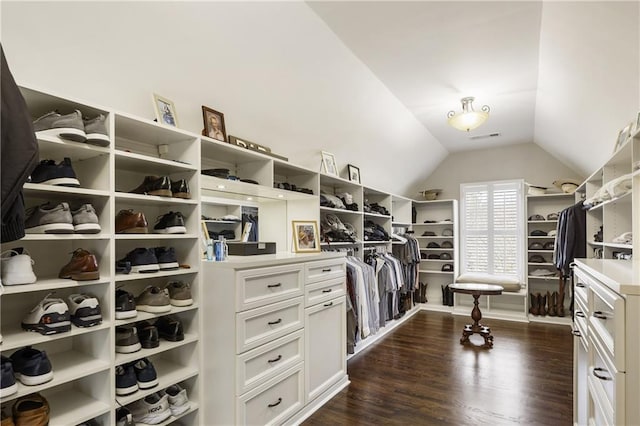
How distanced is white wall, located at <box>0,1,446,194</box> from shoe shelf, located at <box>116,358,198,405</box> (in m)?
1.47

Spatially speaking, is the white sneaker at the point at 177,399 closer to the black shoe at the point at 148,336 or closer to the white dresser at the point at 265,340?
the white dresser at the point at 265,340

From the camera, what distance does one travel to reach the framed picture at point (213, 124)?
7.79 feet

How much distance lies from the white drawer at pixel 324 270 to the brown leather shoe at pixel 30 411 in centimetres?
159

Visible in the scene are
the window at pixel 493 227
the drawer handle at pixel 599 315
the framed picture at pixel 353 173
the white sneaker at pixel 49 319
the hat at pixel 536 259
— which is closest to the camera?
the drawer handle at pixel 599 315

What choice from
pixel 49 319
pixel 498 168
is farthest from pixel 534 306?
pixel 49 319

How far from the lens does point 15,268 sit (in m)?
1.41

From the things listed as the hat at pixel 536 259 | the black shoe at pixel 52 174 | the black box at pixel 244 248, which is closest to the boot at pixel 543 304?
the hat at pixel 536 259

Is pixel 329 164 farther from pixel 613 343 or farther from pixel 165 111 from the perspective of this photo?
pixel 613 343

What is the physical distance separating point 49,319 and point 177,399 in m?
0.87

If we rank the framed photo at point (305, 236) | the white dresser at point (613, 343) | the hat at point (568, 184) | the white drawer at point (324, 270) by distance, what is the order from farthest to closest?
1. the hat at point (568, 184)
2. the framed photo at point (305, 236)
3. the white drawer at point (324, 270)
4. the white dresser at point (613, 343)

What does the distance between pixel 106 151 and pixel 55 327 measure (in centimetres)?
81

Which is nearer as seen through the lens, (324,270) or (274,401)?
(274,401)

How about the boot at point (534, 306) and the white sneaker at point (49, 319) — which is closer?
the white sneaker at point (49, 319)

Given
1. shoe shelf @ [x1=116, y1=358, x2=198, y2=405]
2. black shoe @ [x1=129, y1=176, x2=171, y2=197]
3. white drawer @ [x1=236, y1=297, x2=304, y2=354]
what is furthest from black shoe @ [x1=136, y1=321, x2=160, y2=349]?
black shoe @ [x1=129, y1=176, x2=171, y2=197]
